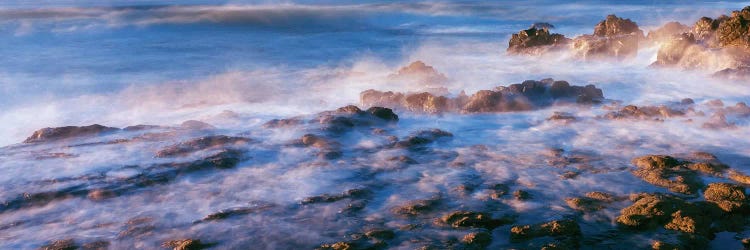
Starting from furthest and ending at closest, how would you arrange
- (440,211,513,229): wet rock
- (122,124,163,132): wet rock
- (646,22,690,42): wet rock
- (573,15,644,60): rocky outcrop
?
(646,22,690,42): wet rock, (573,15,644,60): rocky outcrop, (122,124,163,132): wet rock, (440,211,513,229): wet rock

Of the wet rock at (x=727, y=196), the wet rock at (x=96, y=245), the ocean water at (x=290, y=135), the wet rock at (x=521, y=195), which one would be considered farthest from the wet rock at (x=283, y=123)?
the wet rock at (x=727, y=196)

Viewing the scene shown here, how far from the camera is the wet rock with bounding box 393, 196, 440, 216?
6578mm

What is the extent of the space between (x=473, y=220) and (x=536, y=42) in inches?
613

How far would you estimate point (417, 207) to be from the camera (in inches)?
263

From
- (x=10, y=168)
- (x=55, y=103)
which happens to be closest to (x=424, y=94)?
(x=10, y=168)

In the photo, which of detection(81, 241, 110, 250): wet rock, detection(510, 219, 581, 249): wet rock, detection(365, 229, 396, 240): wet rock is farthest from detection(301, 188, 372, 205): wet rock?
detection(81, 241, 110, 250): wet rock

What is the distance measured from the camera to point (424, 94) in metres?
12.4

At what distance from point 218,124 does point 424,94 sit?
13.7ft

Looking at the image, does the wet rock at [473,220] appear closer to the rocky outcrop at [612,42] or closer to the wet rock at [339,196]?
the wet rock at [339,196]

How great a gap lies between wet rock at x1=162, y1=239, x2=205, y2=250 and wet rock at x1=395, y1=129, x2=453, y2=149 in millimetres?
4075

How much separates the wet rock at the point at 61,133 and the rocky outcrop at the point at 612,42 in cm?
1445

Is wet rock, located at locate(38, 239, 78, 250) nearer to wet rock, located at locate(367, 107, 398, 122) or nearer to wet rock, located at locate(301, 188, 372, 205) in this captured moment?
wet rock, located at locate(301, 188, 372, 205)

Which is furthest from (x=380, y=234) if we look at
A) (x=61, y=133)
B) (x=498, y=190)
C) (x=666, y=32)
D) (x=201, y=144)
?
(x=666, y=32)

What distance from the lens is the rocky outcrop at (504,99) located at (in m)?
11.9
